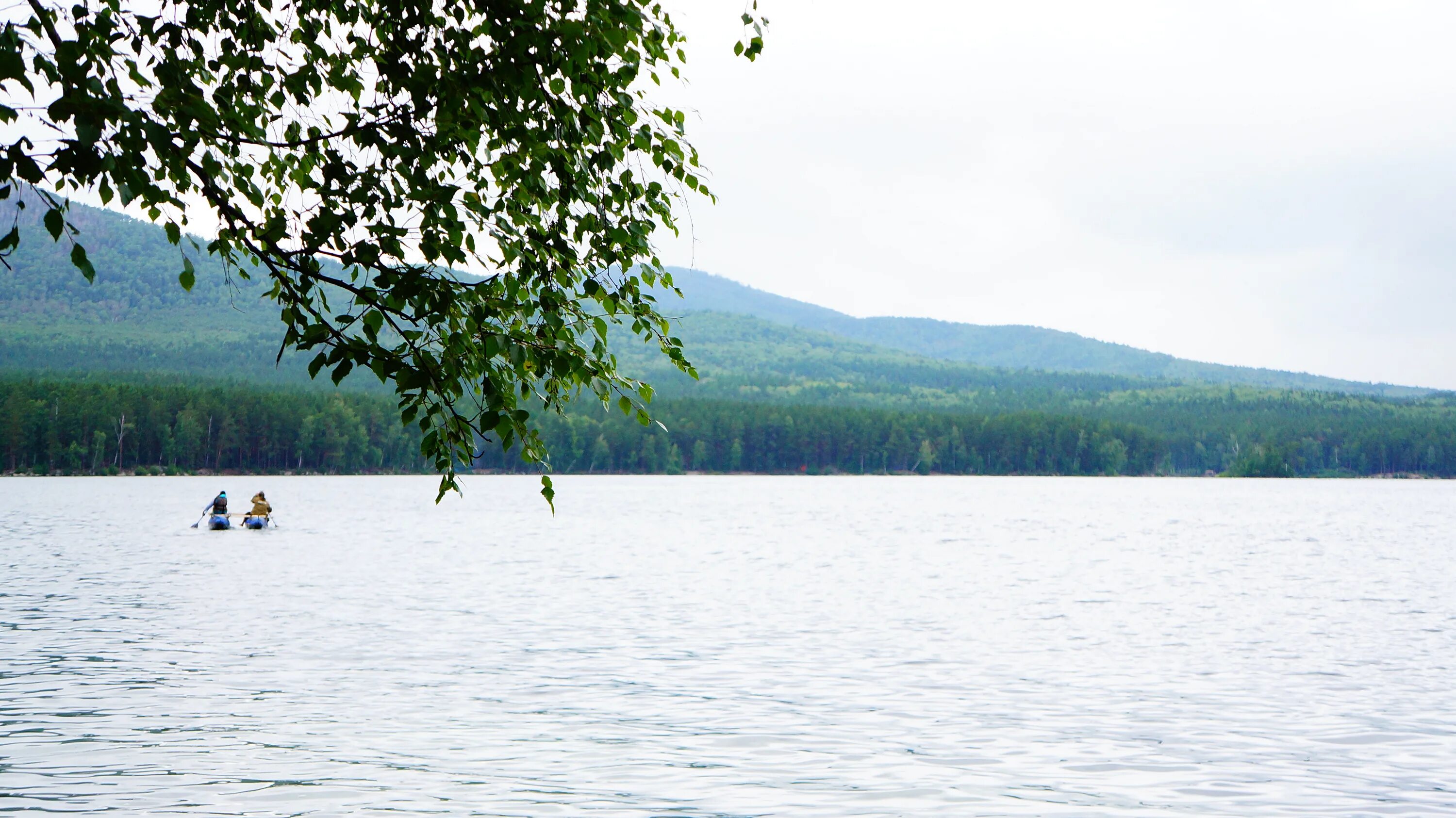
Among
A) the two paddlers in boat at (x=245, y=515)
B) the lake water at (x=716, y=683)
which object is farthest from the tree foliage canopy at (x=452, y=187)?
the two paddlers in boat at (x=245, y=515)

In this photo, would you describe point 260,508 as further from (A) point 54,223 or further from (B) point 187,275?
(A) point 54,223

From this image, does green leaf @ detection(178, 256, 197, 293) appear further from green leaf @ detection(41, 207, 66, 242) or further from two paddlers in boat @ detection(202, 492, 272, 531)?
two paddlers in boat @ detection(202, 492, 272, 531)

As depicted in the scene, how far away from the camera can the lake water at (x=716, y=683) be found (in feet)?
41.2

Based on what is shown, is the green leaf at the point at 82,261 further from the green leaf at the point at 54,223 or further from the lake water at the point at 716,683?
the lake water at the point at 716,683

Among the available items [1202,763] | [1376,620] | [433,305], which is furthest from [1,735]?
[1376,620]

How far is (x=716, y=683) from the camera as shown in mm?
18797

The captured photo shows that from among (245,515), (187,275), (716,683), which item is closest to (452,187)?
(187,275)

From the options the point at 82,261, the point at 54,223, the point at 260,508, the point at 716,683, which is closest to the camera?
the point at 54,223

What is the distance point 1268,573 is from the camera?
41344 millimetres

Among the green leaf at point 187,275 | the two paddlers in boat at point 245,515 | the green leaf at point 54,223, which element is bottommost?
the two paddlers in boat at point 245,515

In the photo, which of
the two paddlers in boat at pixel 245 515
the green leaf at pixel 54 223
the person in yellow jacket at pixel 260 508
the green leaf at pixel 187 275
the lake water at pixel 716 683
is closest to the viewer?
the green leaf at pixel 54 223

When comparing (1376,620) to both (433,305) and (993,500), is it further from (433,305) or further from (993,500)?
(993,500)

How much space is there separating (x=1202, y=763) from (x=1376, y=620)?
56.4 ft

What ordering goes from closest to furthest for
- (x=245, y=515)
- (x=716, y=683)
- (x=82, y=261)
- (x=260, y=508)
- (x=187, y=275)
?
(x=82, y=261)
(x=187, y=275)
(x=716, y=683)
(x=245, y=515)
(x=260, y=508)
